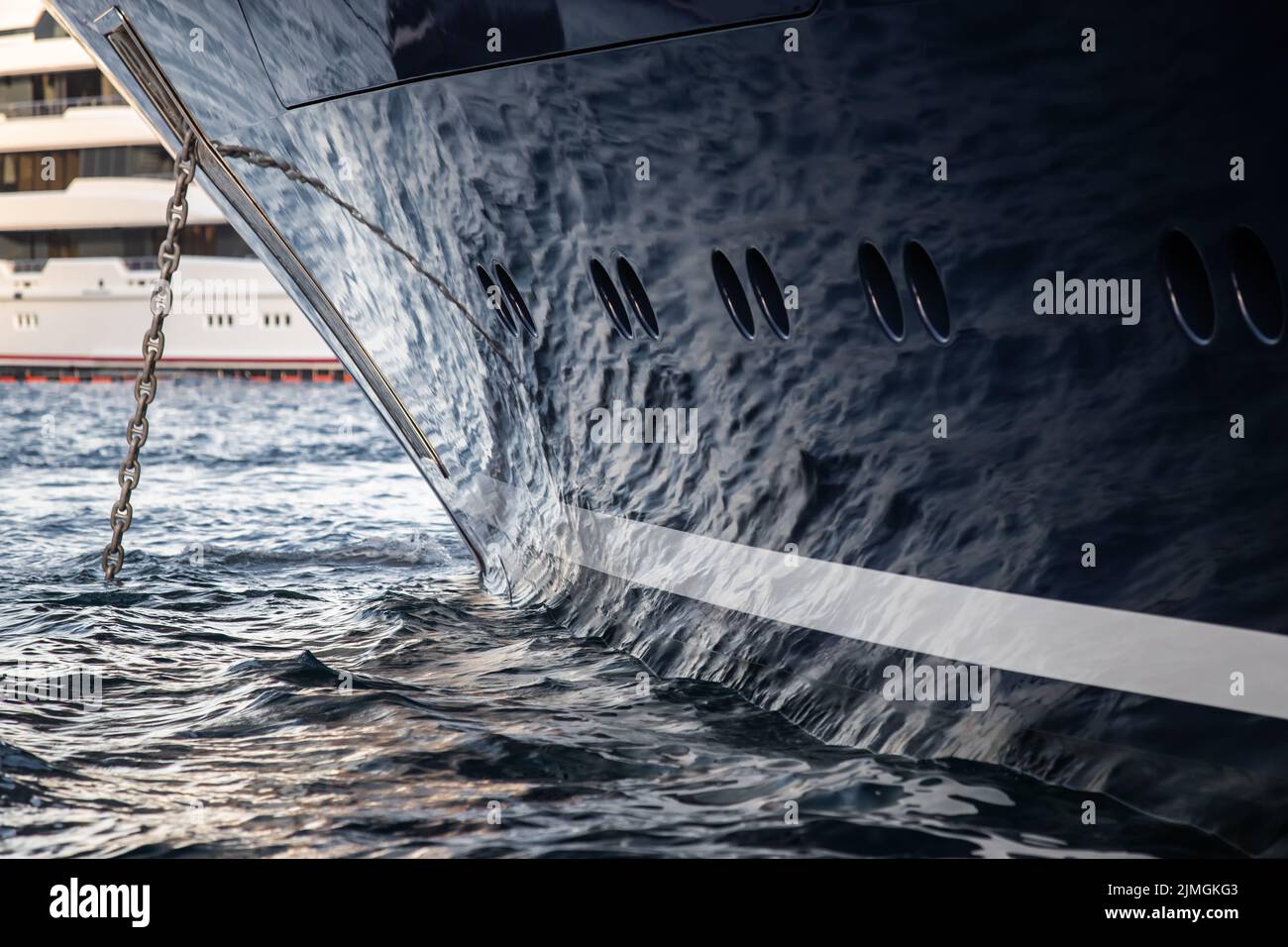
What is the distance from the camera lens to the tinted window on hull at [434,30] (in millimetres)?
2836

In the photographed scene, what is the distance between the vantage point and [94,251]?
31.5m

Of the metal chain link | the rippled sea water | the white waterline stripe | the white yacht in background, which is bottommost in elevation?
the rippled sea water

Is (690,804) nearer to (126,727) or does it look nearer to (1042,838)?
(1042,838)

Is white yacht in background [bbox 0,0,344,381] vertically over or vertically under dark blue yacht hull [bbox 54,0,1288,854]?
over

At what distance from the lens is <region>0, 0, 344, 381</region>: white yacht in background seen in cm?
3055

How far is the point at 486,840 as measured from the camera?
2.65m

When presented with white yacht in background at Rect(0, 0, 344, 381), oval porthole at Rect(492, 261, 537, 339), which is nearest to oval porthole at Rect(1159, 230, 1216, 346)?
oval porthole at Rect(492, 261, 537, 339)

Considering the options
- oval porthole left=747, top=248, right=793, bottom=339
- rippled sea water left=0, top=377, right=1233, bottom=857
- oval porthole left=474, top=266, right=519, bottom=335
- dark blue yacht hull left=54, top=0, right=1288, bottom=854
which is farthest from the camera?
oval porthole left=474, top=266, right=519, bottom=335

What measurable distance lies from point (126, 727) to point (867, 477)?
6.86ft

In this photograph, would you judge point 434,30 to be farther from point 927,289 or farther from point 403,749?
point 403,749

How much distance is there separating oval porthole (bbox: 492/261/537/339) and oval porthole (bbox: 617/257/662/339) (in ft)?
1.73

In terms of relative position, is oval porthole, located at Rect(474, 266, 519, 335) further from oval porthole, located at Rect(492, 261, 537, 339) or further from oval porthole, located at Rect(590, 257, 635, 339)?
oval porthole, located at Rect(590, 257, 635, 339)

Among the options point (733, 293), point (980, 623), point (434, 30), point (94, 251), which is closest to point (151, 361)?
point (434, 30)
